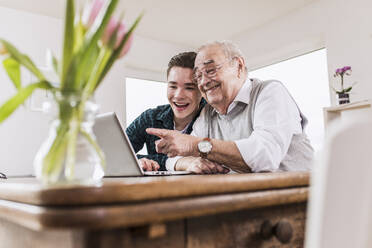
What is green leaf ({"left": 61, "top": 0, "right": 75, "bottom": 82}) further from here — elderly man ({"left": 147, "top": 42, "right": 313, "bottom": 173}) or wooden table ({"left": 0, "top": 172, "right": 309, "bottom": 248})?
elderly man ({"left": 147, "top": 42, "right": 313, "bottom": 173})

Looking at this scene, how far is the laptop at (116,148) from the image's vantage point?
1.03m

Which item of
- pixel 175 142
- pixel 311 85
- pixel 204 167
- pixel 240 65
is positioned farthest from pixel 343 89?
pixel 175 142

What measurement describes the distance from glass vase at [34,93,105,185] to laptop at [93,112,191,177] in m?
0.53

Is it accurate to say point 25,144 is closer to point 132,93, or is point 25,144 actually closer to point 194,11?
point 132,93

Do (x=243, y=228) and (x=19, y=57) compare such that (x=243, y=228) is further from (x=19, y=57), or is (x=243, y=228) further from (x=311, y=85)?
(x=311, y=85)

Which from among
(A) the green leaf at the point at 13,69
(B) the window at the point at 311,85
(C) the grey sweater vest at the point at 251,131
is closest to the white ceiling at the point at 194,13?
(B) the window at the point at 311,85

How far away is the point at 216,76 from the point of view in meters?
1.60

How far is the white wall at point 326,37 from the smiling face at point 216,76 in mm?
2469

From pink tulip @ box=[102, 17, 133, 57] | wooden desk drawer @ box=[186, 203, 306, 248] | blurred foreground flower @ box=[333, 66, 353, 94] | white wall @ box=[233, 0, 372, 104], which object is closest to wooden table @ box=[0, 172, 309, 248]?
wooden desk drawer @ box=[186, 203, 306, 248]

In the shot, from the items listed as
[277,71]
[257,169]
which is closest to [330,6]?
[277,71]

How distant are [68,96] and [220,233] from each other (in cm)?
29

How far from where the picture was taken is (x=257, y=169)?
129 centimetres

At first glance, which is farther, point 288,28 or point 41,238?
point 288,28

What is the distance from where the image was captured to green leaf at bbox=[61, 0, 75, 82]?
0.46 m
